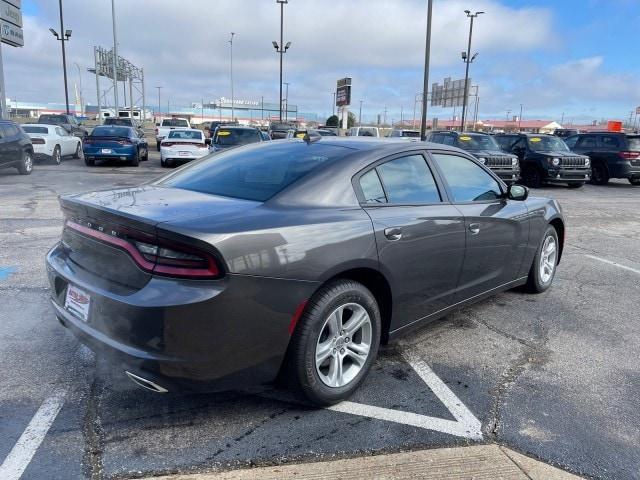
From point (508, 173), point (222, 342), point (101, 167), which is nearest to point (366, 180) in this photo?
point (222, 342)

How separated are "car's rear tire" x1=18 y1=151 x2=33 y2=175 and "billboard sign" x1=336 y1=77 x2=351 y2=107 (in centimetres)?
2312

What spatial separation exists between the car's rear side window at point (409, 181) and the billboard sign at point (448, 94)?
3651cm

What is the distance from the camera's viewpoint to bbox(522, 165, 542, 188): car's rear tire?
16.4 metres

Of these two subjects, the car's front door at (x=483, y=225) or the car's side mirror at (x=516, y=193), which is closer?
the car's front door at (x=483, y=225)

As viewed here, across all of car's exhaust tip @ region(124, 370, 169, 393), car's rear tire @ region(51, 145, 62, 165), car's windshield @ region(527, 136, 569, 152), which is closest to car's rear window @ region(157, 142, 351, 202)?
car's exhaust tip @ region(124, 370, 169, 393)

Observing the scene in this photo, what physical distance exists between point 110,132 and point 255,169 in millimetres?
17463

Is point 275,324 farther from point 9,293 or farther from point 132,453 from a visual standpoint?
point 9,293

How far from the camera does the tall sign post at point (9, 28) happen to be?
22.7 m

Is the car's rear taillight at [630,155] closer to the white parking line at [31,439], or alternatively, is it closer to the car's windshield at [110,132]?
the car's windshield at [110,132]

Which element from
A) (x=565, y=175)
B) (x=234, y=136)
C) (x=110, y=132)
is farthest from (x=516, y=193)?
(x=110, y=132)

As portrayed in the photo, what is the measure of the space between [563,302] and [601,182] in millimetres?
15347

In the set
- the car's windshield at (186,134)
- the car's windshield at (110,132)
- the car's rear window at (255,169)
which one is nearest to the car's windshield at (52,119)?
the car's windshield at (110,132)

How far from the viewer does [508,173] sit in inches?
582

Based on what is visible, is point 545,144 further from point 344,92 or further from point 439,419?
point 344,92
